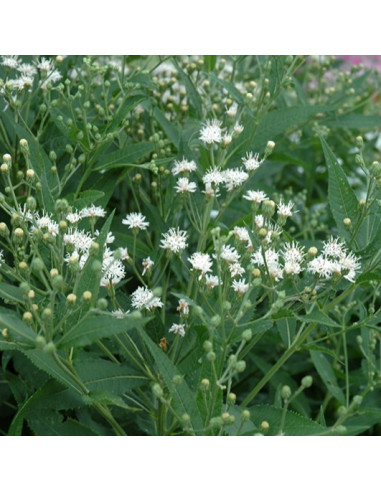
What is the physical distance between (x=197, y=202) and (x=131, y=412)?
467mm

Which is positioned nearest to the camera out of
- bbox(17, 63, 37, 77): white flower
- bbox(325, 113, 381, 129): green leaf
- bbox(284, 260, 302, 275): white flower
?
bbox(284, 260, 302, 275): white flower

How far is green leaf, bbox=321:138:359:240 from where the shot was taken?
129cm

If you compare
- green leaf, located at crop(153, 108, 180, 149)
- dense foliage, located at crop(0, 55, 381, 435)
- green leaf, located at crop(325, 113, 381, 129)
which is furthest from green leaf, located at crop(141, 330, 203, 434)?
green leaf, located at crop(325, 113, 381, 129)

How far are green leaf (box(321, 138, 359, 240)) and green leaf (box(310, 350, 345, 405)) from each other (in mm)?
338

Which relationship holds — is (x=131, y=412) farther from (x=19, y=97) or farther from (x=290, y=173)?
(x=290, y=173)

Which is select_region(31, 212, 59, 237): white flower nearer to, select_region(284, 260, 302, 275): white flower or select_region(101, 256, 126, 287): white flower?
select_region(101, 256, 126, 287): white flower

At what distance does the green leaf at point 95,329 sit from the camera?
96 centimetres

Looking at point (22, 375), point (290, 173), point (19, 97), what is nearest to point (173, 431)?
point (22, 375)

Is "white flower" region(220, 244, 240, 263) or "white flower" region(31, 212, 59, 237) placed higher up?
"white flower" region(31, 212, 59, 237)

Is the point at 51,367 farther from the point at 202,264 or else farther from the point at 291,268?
the point at 291,268

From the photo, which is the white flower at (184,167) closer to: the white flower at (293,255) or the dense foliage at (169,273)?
the dense foliage at (169,273)

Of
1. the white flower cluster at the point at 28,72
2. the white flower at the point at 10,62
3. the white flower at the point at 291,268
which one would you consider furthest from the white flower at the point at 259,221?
the white flower at the point at 10,62

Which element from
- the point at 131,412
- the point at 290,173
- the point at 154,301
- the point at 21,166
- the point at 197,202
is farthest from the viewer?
the point at 290,173

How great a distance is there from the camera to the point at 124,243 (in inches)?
58.2
